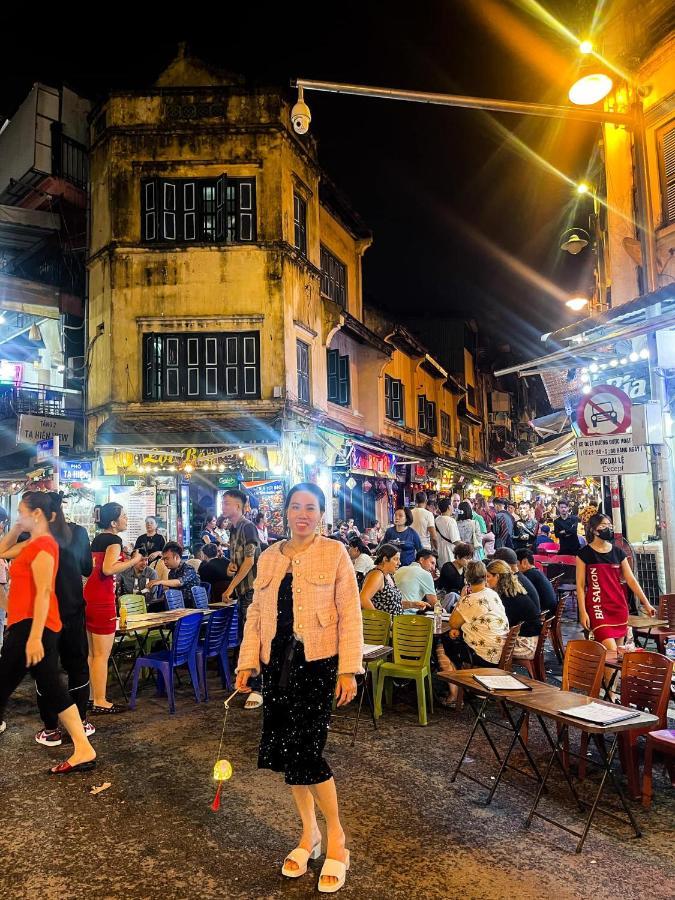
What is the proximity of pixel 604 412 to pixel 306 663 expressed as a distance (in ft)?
21.0

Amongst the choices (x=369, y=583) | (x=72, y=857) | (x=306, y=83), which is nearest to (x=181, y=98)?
(x=306, y=83)

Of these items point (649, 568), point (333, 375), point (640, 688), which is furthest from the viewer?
point (333, 375)

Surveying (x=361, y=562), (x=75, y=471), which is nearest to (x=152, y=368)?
(x=75, y=471)

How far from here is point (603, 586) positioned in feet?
21.6

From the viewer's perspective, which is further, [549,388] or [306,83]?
[549,388]

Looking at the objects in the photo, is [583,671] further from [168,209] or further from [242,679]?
[168,209]

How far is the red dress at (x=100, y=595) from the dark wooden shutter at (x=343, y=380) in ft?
48.4

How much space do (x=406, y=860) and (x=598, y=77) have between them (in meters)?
7.43

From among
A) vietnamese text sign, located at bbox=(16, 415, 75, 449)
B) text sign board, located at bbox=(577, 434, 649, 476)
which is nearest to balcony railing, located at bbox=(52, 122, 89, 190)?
vietnamese text sign, located at bbox=(16, 415, 75, 449)

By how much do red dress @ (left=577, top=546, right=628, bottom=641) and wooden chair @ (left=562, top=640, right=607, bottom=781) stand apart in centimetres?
156

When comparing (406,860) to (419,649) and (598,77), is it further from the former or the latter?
(598,77)

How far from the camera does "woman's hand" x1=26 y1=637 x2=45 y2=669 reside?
4.95m

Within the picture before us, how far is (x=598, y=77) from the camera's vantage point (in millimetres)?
6715

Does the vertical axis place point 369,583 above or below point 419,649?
above
